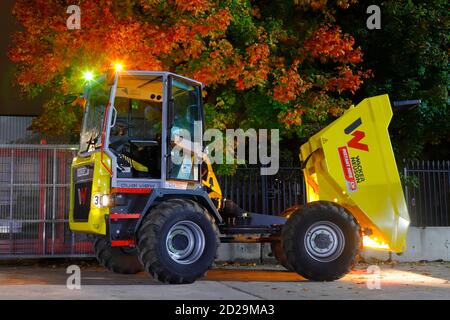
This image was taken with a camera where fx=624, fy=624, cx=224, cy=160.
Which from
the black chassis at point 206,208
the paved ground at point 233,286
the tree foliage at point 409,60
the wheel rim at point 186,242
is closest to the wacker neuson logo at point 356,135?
the black chassis at point 206,208

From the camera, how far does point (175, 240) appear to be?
9.48 m

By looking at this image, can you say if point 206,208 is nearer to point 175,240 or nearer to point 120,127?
point 175,240

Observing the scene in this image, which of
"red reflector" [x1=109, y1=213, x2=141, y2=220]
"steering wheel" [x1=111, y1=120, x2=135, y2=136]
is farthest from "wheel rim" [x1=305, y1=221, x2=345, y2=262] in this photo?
"steering wheel" [x1=111, y1=120, x2=135, y2=136]

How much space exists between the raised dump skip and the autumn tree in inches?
125

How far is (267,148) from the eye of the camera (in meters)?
15.8

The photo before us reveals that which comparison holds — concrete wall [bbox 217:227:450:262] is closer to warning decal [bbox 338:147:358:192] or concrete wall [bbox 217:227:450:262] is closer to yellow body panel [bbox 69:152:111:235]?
warning decal [bbox 338:147:358:192]

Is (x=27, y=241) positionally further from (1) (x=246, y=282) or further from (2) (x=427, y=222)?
(2) (x=427, y=222)

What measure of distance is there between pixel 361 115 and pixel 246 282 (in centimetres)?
341

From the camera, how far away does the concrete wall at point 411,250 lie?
13.9 metres

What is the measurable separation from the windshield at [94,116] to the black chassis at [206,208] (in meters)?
1.08

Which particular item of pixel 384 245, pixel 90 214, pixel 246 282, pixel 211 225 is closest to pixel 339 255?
pixel 384 245

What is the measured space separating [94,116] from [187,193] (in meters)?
2.00

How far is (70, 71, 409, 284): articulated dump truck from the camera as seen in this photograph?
9.34 m

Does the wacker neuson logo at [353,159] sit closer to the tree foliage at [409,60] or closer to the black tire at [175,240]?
the black tire at [175,240]
